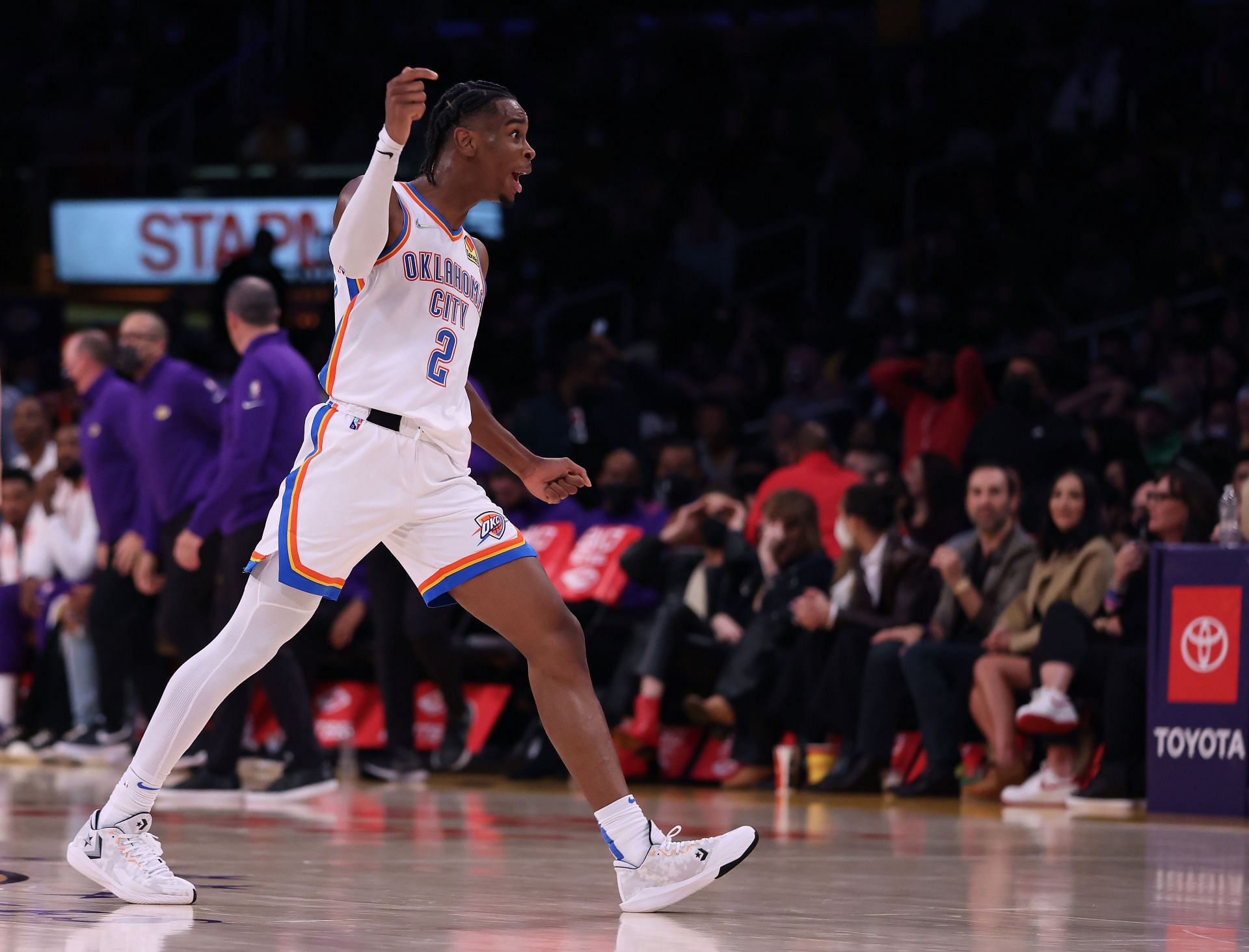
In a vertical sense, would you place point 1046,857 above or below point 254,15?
below

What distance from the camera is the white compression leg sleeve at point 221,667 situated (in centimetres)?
497

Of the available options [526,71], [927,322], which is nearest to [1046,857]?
[927,322]

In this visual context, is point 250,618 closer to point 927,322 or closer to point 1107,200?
point 927,322

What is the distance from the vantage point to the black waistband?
4.96 m

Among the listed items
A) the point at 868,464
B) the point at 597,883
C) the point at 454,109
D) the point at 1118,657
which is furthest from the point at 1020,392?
the point at 454,109

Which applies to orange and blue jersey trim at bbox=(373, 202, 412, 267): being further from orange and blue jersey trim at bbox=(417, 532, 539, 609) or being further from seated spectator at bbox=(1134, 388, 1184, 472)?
seated spectator at bbox=(1134, 388, 1184, 472)

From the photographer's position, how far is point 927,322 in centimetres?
1359

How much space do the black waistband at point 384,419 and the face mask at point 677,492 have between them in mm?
6127

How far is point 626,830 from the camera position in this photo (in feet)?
16.1

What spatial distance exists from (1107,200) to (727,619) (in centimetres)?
631

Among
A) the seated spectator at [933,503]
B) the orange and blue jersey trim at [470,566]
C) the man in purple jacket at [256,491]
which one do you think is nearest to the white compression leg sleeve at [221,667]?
the orange and blue jersey trim at [470,566]

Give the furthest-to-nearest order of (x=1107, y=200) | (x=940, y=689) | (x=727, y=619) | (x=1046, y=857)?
1. (x=1107, y=200)
2. (x=727, y=619)
3. (x=940, y=689)
4. (x=1046, y=857)

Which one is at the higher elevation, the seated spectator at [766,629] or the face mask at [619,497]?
the face mask at [619,497]

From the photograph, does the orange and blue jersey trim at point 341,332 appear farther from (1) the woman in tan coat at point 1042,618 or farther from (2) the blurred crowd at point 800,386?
(1) the woman in tan coat at point 1042,618
